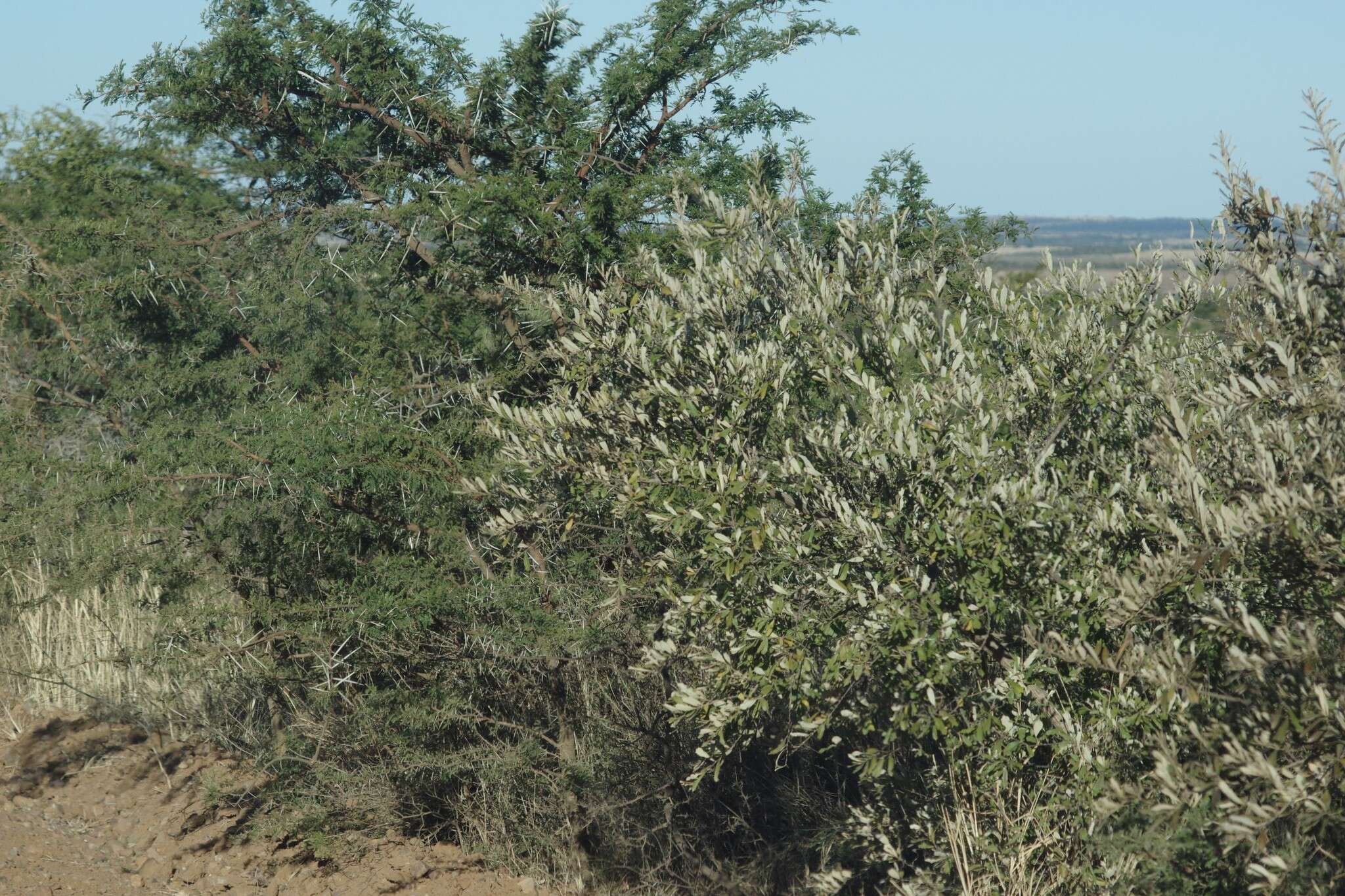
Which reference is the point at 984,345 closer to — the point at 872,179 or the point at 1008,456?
the point at 1008,456

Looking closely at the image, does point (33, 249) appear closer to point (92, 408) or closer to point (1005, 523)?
point (92, 408)

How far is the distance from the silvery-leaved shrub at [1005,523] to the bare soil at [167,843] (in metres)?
2.63

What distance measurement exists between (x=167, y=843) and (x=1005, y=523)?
528 cm

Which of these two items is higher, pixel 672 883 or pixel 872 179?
pixel 872 179

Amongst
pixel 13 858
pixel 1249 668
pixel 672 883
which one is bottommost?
pixel 672 883

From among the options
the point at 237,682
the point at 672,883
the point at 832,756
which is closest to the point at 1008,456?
the point at 832,756

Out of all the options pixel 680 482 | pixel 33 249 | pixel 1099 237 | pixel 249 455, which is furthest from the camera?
pixel 1099 237

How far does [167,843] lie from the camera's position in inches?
267

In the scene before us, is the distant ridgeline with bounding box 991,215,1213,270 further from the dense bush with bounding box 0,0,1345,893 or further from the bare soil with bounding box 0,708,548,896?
the bare soil with bounding box 0,708,548,896

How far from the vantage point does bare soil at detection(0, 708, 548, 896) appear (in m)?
6.39

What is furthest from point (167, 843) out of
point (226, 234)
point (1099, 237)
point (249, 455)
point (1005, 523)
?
point (1099, 237)

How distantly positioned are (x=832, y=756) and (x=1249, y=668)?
113 inches

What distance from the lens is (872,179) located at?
7.13 metres

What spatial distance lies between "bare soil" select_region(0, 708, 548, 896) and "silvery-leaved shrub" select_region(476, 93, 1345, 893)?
2.63m
